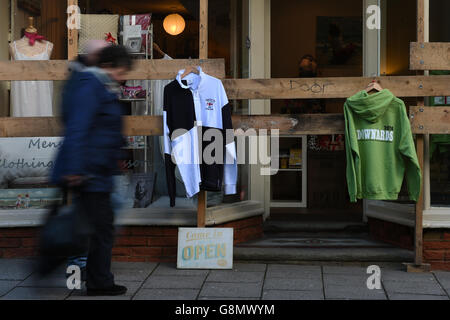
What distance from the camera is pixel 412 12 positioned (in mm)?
7328

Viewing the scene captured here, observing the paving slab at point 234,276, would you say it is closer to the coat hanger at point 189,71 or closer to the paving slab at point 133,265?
the paving slab at point 133,265

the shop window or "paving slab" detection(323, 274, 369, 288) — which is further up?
the shop window

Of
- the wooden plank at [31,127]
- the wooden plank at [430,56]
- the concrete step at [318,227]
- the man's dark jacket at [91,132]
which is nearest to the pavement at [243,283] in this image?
the man's dark jacket at [91,132]

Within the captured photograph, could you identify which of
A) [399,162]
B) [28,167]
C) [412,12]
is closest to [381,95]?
[399,162]

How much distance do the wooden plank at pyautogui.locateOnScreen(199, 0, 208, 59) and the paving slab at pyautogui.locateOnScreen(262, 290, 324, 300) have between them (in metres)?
2.33

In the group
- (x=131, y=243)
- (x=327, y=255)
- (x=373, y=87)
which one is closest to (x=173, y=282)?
(x=131, y=243)

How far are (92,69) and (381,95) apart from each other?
2.68m

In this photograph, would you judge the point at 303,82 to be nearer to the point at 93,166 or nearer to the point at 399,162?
the point at 399,162

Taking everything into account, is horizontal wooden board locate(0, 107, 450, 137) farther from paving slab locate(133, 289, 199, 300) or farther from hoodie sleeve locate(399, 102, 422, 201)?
paving slab locate(133, 289, 199, 300)

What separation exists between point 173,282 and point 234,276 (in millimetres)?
583

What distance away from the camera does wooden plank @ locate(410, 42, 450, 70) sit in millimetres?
6254

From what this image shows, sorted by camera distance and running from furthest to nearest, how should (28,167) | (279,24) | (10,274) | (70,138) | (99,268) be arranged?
(279,24)
(28,167)
(10,274)
(99,268)
(70,138)

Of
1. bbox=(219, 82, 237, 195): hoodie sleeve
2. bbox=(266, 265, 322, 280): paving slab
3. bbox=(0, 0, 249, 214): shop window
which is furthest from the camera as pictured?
bbox=(0, 0, 249, 214): shop window

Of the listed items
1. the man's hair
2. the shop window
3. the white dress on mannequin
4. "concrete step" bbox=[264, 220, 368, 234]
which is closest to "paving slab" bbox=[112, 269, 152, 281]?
Answer: the shop window
